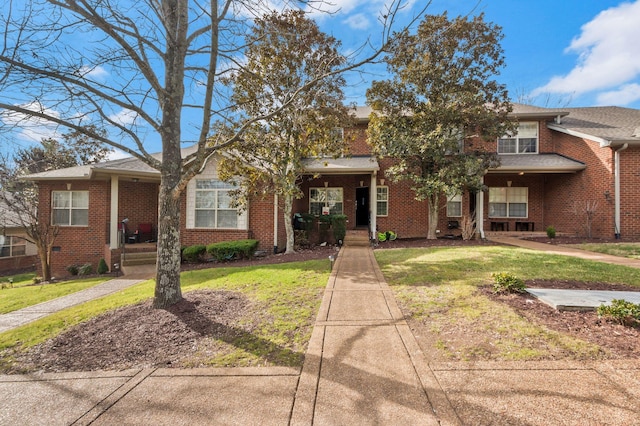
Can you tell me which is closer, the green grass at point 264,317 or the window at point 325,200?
the green grass at point 264,317

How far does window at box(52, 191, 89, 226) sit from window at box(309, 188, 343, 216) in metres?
9.99

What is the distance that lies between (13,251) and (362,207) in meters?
23.9

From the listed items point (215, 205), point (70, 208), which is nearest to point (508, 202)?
point (215, 205)

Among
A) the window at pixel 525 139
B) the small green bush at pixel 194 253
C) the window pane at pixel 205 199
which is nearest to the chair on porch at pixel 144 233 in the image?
the window pane at pixel 205 199

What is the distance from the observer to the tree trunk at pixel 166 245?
4.44 metres

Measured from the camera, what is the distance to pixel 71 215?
12070 millimetres

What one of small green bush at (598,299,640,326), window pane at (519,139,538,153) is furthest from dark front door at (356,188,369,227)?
small green bush at (598,299,640,326)

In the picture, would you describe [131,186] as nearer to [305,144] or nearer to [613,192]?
[305,144]

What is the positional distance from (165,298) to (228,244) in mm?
5916

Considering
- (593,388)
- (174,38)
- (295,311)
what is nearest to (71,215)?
(174,38)

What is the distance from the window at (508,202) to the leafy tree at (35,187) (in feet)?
52.5

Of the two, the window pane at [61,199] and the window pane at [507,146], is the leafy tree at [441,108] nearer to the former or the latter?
the window pane at [507,146]

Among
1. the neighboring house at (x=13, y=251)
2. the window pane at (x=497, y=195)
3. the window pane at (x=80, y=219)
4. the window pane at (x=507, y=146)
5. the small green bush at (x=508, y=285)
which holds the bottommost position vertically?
the neighboring house at (x=13, y=251)

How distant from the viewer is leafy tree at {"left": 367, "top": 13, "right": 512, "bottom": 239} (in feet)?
35.2
